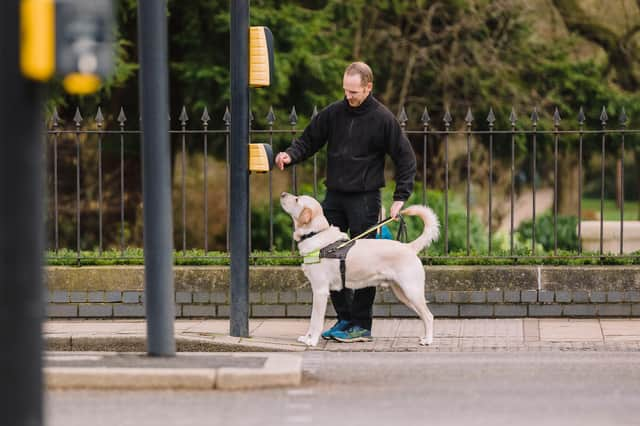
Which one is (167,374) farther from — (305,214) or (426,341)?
(426,341)

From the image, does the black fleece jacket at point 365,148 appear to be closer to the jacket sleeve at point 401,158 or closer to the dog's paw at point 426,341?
the jacket sleeve at point 401,158

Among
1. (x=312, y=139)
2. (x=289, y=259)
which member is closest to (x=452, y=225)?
(x=289, y=259)

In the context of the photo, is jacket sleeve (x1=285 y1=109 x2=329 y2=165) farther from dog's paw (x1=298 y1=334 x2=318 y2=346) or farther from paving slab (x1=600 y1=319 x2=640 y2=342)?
paving slab (x1=600 y1=319 x2=640 y2=342)

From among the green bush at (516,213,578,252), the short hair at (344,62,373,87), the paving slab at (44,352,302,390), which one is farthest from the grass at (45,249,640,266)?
the green bush at (516,213,578,252)

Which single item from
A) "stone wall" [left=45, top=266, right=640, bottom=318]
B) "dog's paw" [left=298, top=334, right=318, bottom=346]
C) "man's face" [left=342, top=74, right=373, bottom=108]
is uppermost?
"man's face" [left=342, top=74, right=373, bottom=108]

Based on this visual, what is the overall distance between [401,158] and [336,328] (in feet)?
4.47

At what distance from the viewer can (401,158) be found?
32.9 ft

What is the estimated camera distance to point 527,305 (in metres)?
11.4

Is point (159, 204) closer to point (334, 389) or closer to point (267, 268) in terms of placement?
point (334, 389)

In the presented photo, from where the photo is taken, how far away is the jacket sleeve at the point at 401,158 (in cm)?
1001

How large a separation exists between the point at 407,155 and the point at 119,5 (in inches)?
339

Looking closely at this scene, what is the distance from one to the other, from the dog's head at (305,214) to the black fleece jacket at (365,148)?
1.18 feet

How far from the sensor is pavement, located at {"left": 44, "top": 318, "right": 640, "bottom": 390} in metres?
7.80

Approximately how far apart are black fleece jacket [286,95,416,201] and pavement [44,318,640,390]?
1.20 meters
